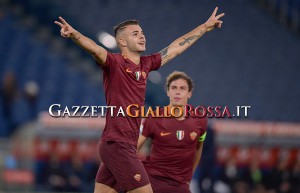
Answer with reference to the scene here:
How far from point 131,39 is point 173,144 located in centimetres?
145

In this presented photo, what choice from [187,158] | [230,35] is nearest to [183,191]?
[187,158]

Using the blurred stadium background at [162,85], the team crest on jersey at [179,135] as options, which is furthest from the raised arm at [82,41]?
the blurred stadium background at [162,85]

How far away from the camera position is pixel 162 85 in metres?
14.3

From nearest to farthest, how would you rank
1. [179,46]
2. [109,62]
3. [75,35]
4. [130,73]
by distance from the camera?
[75,35], [109,62], [130,73], [179,46]

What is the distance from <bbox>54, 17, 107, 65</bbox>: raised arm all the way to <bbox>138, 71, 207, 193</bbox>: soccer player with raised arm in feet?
4.93

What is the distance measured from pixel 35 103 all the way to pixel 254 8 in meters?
7.80

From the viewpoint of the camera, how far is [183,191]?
698 cm

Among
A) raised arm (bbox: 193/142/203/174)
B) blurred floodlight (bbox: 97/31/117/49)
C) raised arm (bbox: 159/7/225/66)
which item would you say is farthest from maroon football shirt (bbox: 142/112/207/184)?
blurred floodlight (bbox: 97/31/117/49)

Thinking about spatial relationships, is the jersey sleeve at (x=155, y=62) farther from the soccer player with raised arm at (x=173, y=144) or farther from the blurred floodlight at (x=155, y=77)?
the blurred floodlight at (x=155, y=77)

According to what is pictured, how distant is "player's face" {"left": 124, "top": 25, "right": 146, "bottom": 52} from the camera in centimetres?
610

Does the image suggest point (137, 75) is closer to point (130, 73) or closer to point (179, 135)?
point (130, 73)

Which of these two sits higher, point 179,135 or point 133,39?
point 133,39

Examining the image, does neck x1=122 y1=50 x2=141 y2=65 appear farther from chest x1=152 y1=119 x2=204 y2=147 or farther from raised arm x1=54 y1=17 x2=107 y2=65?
chest x1=152 y1=119 x2=204 y2=147

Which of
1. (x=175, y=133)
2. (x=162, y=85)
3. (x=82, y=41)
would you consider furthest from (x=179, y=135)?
(x=162, y=85)
